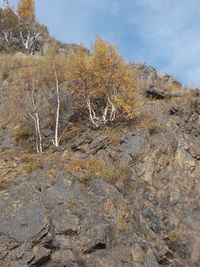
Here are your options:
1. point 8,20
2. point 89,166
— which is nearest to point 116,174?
point 89,166

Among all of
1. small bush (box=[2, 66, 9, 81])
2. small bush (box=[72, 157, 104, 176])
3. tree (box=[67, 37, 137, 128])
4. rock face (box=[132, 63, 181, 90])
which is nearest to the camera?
small bush (box=[72, 157, 104, 176])

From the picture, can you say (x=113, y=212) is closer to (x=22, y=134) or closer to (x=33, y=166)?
(x=33, y=166)

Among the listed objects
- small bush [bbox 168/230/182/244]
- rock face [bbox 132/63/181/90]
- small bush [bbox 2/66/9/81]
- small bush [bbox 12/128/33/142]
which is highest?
rock face [bbox 132/63/181/90]

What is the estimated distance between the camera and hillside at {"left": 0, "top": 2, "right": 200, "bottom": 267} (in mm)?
18953

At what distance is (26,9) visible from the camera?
205 feet

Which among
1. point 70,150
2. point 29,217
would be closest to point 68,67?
point 70,150

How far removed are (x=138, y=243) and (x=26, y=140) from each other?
12.4 m

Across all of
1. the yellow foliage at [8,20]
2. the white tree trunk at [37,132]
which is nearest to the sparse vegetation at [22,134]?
the white tree trunk at [37,132]

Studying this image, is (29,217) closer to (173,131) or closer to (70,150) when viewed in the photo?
(70,150)

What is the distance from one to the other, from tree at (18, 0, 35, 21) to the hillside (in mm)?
27979

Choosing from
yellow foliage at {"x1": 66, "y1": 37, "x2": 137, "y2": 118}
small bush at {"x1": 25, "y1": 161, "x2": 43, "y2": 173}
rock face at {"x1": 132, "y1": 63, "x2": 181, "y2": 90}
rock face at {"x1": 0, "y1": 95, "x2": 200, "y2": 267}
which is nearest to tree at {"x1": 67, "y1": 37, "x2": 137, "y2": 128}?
yellow foliage at {"x1": 66, "y1": 37, "x2": 137, "y2": 118}

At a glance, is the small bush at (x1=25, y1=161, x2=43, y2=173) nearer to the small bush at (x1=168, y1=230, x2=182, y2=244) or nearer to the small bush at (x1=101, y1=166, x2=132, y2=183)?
the small bush at (x1=101, y1=166, x2=132, y2=183)

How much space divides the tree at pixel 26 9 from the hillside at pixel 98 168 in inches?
1102

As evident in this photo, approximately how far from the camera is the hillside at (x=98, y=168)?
18953 mm
